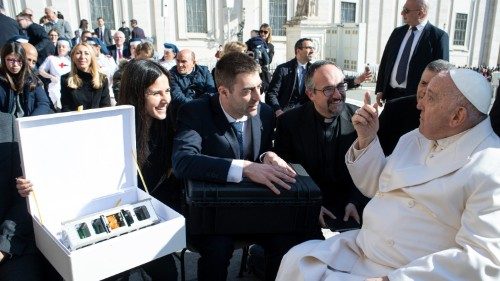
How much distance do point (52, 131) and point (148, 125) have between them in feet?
2.67

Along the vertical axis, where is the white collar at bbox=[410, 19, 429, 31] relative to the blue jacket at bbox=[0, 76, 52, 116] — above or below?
above

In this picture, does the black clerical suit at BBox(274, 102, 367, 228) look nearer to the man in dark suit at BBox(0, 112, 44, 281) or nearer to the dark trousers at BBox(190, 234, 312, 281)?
the dark trousers at BBox(190, 234, 312, 281)

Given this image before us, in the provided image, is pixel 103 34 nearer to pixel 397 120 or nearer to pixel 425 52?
pixel 425 52

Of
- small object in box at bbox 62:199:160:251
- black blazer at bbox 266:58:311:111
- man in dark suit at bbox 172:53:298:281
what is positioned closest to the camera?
small object in box at bbox 62:199:160:251

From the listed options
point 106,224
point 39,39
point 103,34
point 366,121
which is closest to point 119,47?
point 39,39

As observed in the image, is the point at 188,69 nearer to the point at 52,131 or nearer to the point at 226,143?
the point at 226,143

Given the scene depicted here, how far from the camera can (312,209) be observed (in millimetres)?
2238

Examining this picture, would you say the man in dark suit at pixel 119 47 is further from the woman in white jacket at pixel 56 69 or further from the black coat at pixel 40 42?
the woman in white jacket at pixel 56 69

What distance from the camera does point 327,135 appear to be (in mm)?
2863

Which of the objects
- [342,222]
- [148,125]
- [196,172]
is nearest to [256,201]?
[196,172]

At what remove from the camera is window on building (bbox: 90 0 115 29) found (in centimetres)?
1922

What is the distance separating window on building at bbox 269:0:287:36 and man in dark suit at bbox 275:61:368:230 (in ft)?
66.6

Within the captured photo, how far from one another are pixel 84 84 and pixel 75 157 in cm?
303

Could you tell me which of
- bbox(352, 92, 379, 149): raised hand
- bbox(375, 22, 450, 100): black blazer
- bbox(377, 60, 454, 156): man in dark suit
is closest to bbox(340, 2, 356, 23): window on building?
bbox(375, 22, 450, 100): black blazer
